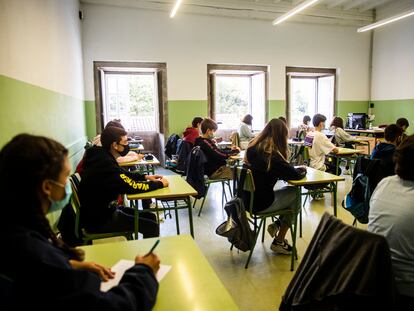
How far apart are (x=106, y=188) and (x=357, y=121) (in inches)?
290

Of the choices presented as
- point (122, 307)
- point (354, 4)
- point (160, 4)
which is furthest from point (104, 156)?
point (354, 4)

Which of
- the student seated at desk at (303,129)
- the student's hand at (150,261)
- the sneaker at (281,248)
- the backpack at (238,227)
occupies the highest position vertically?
the student seated at desk at (303,129)

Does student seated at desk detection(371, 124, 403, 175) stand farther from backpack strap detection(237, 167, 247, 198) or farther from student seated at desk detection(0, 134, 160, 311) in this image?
student seated at desk detection(0, 134, 160, 311)

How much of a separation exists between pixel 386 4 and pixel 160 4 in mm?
5418

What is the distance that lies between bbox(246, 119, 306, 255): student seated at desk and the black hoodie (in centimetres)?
102

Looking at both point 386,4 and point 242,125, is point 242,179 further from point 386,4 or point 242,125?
point 386,4

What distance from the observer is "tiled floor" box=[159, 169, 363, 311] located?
7.79 ft

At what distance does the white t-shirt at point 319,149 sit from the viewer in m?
4.66

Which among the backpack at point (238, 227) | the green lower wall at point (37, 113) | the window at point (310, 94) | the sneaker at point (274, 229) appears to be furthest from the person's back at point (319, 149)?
the window at point (310, 94)

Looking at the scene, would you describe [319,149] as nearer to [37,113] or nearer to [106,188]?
[106,188]

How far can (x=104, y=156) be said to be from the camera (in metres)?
2.39

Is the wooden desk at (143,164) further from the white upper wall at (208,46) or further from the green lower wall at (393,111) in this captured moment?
the green lower wall at (393,111)

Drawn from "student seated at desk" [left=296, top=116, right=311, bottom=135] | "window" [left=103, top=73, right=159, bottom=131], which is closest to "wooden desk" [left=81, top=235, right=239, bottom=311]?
"student seated at desk" [left=296, top=116, right=311, bottom=135]

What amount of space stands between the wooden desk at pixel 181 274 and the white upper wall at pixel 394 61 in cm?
813
